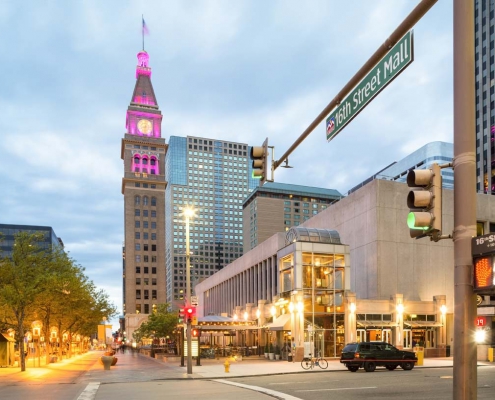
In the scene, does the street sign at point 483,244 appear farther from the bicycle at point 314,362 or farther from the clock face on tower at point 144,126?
the clock face on tower at point 144,126

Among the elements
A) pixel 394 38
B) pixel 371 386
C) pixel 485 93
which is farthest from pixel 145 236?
pixel 394 38

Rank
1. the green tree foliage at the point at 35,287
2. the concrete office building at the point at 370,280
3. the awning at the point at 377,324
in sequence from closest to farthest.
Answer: the green tree foliage at the point at 35,287, the concrete office building at the point at 370,280, the awning at the point at 377,324

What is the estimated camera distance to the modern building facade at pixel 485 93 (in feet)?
370

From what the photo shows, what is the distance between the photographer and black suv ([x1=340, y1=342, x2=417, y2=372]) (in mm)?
28281

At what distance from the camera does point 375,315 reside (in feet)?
137

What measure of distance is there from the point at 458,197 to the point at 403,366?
2664cm

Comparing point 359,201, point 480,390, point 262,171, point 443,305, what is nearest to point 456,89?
point 262,171

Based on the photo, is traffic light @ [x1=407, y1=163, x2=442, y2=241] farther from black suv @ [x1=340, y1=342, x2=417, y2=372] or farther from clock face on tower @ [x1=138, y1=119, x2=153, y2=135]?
clock face on tower @ [x1=138, y1=119, x2=153, y2=135]

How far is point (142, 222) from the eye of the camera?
155 metres

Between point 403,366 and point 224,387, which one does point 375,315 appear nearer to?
point 403,366

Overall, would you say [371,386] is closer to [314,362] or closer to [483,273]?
[314,362]

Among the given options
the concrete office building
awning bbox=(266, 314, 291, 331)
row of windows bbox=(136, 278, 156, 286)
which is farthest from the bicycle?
row of windows bbox=(136, 278, 156, 286)

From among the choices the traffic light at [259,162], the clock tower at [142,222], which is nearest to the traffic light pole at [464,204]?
the traffic light at [259,162]

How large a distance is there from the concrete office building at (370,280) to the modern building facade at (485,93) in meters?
67.1
